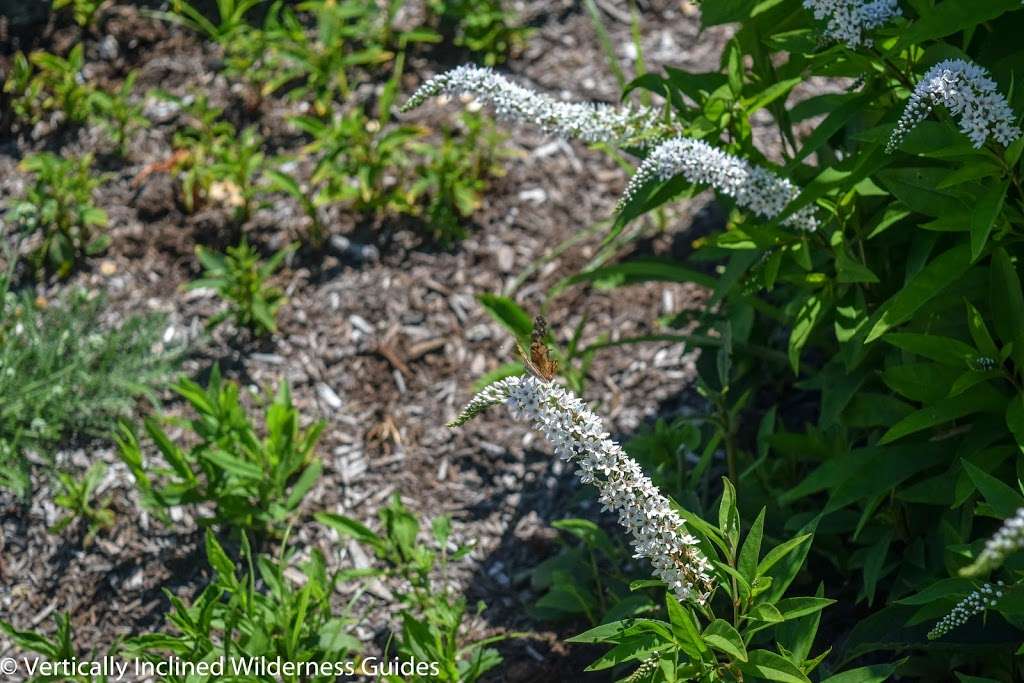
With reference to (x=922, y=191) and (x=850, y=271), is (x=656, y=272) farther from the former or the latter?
(x=922, y=191)

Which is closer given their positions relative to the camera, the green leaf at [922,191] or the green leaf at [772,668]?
the green leaf at [772,668]

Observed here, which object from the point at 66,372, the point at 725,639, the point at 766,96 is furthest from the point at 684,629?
the point at 66,372

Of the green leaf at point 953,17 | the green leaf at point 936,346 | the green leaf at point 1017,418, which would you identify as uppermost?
the green leaf at point 953,17

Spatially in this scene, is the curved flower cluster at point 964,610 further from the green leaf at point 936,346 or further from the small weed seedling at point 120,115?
the small weed seedling at point 120,115

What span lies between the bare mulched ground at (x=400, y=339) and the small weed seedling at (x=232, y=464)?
226mm

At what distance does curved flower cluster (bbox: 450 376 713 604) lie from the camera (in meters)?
2.23

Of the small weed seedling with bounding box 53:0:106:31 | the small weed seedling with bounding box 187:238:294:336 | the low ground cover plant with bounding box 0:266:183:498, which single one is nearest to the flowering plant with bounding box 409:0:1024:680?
the small weed seedling with bounding box 187:238:294:336

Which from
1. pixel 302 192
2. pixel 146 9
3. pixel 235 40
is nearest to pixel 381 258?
pixel 302 192

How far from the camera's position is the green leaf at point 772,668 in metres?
2.34

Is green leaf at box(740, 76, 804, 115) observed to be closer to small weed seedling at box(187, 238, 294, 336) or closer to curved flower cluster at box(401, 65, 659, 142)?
curved flower cluster at box(401, 65, 659, 142)

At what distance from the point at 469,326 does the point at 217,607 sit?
171cm

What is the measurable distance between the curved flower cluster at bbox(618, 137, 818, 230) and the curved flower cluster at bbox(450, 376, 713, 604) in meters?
0.75

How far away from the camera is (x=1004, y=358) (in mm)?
2541

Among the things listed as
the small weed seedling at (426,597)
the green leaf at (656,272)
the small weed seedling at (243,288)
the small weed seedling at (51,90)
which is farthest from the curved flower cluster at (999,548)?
the small weed seedling at (51,90)
